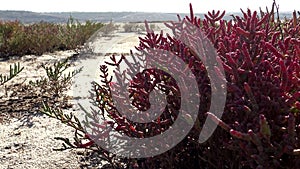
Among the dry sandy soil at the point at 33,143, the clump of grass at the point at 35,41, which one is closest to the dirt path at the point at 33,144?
the dry sandy soil at the point at 33,143

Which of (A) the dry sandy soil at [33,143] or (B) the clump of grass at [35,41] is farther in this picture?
(B) the clump of grass at [35,41]

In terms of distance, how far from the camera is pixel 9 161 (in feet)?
7.79

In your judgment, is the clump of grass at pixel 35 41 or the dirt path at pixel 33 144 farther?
A: the clump of grass at pixel 35 41

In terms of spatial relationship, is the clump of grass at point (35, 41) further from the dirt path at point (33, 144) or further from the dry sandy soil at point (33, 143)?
the dirt path at point (33, 144)

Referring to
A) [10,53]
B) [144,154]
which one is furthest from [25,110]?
[10,53]

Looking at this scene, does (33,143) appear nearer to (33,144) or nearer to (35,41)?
(33,144)

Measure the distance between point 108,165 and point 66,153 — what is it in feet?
1.14

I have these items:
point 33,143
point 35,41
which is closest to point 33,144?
point 33,143

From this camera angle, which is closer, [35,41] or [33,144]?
[33,144]

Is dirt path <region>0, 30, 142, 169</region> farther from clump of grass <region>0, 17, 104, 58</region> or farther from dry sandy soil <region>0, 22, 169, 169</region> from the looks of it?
clump of grass <region>0, 17, 104, 58</region>

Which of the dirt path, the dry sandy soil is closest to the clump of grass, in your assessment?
the dry sandy soil

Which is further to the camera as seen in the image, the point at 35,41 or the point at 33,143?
the point at 35,41

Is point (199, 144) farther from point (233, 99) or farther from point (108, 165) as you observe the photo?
point (108, 165)

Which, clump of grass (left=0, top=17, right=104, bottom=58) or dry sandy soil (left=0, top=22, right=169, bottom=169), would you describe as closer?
dry sandy soil (left=0, top=22, right=169, bottom=169)
